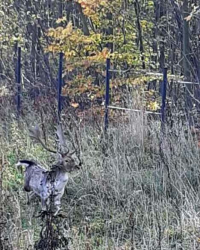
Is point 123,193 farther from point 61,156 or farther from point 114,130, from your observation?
point 114,130

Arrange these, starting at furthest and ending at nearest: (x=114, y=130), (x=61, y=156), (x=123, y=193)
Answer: (x=114, y=130) < (x=123, y=193) < (x=61, y=156)

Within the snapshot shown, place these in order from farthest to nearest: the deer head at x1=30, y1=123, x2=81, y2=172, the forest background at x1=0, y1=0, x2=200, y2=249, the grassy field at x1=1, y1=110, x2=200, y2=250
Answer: the forest background at x1=0, y1=0, x2=200, y2=249 < the grassy field at x1=1, y1=110, x2=200, y2=250 < the deer head at x1=30, y1=123, x2=81, y2=172

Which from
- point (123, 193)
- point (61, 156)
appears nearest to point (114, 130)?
point (123, 193)

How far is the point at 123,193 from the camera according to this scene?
5391 millimetres

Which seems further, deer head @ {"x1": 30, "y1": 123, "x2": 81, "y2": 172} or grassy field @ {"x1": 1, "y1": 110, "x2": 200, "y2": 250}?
grassy field @ {"x1": 1, "y1": 110, "x2": 200, "y2": 250}

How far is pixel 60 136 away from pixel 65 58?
7.01 meters

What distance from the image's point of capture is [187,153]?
613 centimetres

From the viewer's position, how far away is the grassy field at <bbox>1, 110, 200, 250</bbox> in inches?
168

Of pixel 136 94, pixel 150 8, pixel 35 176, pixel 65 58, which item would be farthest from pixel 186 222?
pixel 150 8

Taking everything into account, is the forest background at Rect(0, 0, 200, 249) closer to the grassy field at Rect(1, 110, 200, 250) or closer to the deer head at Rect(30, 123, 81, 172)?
the grassy field at Rect(1, 110, 200, 250)

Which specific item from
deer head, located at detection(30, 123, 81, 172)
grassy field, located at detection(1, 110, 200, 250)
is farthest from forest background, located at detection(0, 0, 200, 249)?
deer head, located at detection(30, 123, 81, 172)

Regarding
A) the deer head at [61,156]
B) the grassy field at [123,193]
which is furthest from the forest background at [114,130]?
the deer head at [61,156]

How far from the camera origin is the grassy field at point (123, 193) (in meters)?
4.27

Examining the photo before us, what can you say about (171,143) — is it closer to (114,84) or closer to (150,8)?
(114,84)
